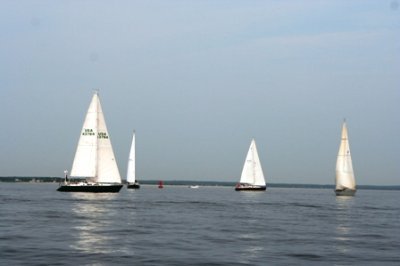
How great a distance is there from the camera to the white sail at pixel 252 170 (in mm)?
136625

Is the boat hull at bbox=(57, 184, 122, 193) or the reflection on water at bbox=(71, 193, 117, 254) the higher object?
the boat hull at bbox=(57, 184, 122, 193)

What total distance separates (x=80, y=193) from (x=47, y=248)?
69.4 meters

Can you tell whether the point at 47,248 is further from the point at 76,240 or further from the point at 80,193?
the point at 80,193

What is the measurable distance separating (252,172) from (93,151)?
52.8 m

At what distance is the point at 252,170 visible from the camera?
13762 cm

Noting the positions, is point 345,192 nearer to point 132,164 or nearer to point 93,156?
point 93,156

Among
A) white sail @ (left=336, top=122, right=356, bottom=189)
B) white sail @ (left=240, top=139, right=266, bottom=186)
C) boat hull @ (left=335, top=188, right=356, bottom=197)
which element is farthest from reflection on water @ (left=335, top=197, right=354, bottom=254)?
white sail @ (left=240, top=139, right=266, bottom=186)

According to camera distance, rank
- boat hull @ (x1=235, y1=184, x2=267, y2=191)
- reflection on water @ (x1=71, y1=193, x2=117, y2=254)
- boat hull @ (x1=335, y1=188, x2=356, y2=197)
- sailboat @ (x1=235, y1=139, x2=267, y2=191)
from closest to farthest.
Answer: reflection on water @ (x1=71, y1=193, x2=117, y2=254)
boat hull @ (x1=335, y1=188, x2=356, y2=197)
sailboat @ (x1=235, y1=139, x2=267, y2=191)
boat hull @ (x1=235, y1=184, x2=267, y2=191)

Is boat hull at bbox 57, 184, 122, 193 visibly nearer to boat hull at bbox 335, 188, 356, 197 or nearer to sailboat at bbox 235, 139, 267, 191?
boat hull at bbox 335, 188, 356, 197

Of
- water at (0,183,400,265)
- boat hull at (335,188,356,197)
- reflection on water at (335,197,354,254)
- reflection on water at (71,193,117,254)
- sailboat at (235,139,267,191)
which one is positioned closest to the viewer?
water at (0,183,400,265)

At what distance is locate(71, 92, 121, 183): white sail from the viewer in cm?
9131

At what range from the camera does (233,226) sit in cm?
4438

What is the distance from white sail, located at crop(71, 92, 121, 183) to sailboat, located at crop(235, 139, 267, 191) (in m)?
49.3

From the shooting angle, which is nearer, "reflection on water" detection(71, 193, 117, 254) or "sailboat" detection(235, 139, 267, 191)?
"reflection on water" detection(71, 193, 117, 254)
